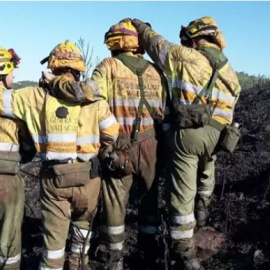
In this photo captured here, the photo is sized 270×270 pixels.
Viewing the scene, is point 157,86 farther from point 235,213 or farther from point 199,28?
point 235,213

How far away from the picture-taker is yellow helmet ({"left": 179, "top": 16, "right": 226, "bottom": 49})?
5.21 metres

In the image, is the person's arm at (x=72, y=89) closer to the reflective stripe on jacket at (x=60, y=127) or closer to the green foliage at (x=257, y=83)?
the reflective stripe on jacket at (x=60, y=127)

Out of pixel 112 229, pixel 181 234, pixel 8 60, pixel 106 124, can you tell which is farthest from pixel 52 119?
pixel 181 234

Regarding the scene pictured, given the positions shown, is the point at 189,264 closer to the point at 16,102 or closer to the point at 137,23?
the point at 16,102

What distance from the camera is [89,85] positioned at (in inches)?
180

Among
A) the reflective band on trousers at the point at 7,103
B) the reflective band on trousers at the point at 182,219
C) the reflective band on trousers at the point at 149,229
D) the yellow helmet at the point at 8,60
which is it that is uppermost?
the yellow helmet at the point at 8,60

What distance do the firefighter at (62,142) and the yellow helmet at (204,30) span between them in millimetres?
1261

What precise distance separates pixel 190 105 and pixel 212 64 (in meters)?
0.46

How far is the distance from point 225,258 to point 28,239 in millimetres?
2388

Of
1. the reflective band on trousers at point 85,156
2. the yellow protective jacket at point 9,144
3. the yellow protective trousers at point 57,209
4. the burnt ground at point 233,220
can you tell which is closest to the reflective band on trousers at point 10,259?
the yellow protective trousers at point 57,209

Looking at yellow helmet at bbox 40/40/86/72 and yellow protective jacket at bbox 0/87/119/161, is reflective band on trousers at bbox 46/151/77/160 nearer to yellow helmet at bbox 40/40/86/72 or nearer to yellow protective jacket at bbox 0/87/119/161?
yellow protective jacket at bbox 0/87/119/161

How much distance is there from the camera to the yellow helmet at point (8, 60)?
475cm

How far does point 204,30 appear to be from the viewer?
521cm

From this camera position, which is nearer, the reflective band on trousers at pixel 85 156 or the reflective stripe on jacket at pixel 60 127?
the reflective stripe on jacket at pixel 60 127
